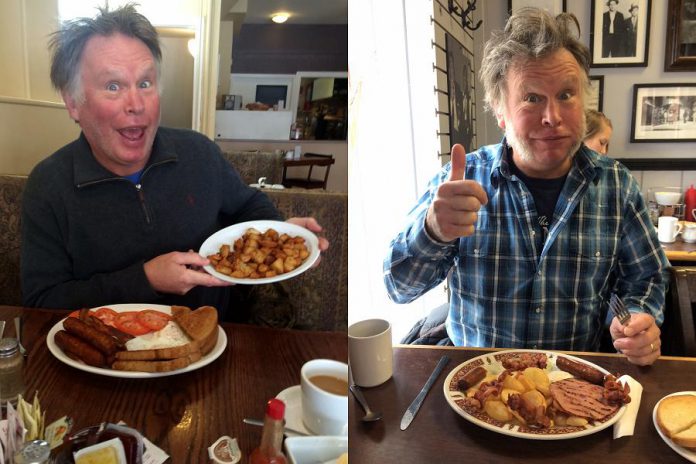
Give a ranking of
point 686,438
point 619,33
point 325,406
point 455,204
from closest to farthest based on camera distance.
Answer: point 325,406 → point 686,438 → point 455,204 → point 619,33

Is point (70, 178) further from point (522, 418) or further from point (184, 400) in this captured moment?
point (522, 418)

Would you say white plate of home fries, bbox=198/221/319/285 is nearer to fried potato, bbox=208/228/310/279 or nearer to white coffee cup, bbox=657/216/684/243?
fried potato, bbox=208/228/310/279

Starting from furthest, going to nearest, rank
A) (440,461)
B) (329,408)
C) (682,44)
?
(682,44) < (440,461) < (329,408)

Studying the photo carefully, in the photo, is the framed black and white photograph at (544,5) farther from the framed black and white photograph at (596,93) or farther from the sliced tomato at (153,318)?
the sliced tomato at (153,318)

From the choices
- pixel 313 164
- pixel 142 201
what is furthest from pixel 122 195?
pixel 313 164

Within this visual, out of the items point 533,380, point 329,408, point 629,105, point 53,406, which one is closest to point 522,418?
point 533,380

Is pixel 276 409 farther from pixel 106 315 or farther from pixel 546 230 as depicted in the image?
pixel 546 230
